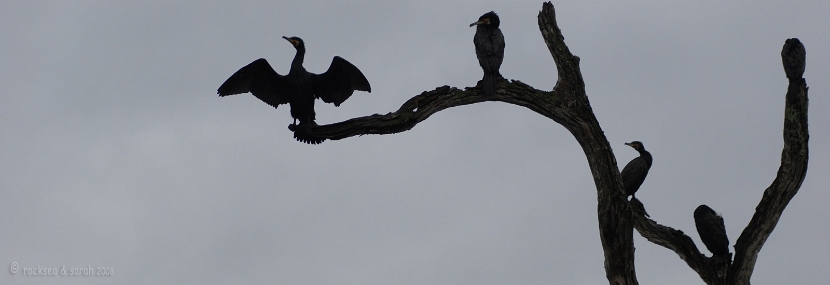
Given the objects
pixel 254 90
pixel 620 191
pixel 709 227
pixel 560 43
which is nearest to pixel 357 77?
pixel 254 90

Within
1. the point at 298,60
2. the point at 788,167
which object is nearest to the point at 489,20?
the point at 298,60

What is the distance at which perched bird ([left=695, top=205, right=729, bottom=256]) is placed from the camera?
11.4 meters

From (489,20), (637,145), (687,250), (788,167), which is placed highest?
(489,20)

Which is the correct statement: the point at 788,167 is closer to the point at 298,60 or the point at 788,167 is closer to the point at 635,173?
the point at 635,173

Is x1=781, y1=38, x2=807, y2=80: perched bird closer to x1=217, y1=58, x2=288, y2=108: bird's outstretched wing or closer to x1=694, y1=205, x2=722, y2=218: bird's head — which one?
x1=694, y1=205, x2=722, y2=218: bird's head

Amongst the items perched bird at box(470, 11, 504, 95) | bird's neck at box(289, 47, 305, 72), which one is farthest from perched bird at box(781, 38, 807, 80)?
bird's neck at box(289, 47, 305, 72)

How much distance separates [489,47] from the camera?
1135 cm

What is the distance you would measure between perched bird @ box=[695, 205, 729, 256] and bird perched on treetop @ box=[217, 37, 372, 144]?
13.5 ft

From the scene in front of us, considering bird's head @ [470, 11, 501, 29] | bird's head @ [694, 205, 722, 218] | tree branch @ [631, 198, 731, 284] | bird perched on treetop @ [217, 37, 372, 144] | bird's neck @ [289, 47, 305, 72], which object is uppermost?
bird's head @ [470, 11, 501, 29]

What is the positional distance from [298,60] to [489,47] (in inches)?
85.0

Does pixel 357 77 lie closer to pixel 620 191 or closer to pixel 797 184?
pixel 620 191

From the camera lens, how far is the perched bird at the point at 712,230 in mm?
11391

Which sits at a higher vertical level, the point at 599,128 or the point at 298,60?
the point at 298,60

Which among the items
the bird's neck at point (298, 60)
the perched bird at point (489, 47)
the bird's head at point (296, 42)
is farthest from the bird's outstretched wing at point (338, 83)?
the perched bird at point (489, 47)
